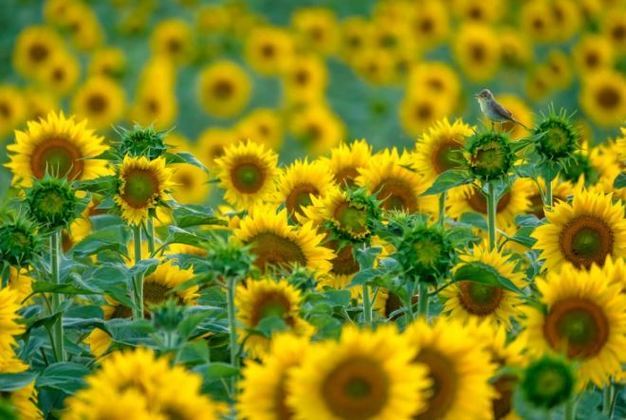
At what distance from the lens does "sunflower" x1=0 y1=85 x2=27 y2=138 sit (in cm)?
684

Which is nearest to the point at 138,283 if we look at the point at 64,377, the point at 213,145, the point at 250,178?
the point at 64,377

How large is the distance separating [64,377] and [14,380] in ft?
0.35

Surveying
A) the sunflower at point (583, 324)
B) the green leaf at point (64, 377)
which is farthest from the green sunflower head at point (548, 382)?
the green leaf at point (64, 377)

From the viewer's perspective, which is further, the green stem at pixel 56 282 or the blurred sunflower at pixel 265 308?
the green stem at pixel 56 282

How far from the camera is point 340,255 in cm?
269

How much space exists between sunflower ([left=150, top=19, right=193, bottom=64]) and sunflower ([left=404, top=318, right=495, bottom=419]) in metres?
6.99

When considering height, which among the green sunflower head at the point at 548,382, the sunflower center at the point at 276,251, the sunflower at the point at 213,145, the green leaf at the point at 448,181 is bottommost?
the green sunflower head at the point at 548,382

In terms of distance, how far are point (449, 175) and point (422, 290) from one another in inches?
16.8

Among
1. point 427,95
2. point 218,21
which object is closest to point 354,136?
point 427,95

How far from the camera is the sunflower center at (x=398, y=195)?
2949 mm

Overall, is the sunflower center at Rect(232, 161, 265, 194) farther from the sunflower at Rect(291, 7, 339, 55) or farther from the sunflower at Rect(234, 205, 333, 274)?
the sunflower at Rect(291, 7, 339, 55)

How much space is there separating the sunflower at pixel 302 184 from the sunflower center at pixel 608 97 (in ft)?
13.6

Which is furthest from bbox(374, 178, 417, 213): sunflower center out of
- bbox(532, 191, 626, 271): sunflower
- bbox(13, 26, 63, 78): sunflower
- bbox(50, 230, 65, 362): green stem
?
bbox(13, 26, 63, 78): sunflower

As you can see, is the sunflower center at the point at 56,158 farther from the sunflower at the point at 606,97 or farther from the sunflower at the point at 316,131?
the sunflower at the point at 606,97
